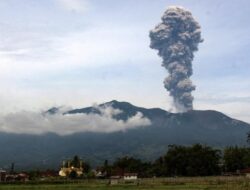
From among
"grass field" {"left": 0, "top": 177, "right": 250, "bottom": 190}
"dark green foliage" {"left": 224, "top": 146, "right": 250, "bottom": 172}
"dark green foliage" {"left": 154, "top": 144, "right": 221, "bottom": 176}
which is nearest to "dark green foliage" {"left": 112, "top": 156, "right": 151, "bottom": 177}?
"dark green foliage" {"left": 154, "top": 144, "right": 221, "bottom": 176}

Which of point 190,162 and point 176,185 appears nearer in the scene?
point 176,185

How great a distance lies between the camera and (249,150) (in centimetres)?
11706

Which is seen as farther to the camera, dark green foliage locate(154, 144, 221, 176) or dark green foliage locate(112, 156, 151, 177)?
dark green foliage locate(112, 156, 151, 177)

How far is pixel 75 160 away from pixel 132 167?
19.5m

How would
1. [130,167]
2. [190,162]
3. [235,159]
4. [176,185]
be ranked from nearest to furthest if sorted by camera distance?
[176,185]
[190,162]
[235,159]
[130,167]

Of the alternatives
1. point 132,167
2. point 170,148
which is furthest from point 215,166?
point 132,167

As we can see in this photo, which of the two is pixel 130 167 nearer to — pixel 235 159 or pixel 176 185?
pixel 235 159

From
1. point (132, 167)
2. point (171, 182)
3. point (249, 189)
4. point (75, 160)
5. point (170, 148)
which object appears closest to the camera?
point (249, 189)

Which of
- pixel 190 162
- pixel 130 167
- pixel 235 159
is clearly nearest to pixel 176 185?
pixel 190 162

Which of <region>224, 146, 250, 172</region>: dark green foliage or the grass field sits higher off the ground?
<region>224, 146, 250, 172</region>: dark green foliage

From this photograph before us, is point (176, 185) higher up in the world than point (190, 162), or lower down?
lower down

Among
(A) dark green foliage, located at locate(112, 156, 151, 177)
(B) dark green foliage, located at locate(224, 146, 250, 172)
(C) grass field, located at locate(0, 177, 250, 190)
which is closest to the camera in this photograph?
(C) grass field, located at locate(0, 177, 250, 190)

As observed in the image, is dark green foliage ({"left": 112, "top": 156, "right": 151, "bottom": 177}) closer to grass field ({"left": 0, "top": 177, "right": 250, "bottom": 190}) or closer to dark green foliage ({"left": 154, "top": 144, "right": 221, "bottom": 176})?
dark green foliage ({"left": 154, "top": 144, "right": 221, "bottom": 176})

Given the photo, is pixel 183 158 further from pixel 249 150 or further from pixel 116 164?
pixel 116 164
